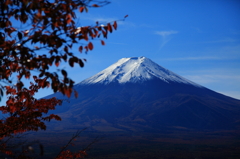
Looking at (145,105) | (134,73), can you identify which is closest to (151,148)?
(145,105)

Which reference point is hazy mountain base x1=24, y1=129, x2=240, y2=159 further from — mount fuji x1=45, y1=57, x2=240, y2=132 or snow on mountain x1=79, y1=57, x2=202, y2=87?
snow on mountain x1=79, y1=57, x2=202, y2=87

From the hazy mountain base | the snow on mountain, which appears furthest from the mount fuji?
the hazy mountain base

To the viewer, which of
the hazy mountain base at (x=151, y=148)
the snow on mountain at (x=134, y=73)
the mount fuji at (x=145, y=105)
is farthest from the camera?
the snow on mountain at (x=134, y=73)

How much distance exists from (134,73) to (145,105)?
46318 millimetres

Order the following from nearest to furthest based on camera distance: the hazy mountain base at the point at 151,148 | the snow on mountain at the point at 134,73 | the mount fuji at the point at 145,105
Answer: the hazy mountain base at the point at 151,148 → the mount fuji at the point at 145,105 → the snow on mountain at the point at 134,73

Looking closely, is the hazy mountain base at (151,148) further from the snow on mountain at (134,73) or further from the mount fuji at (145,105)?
the snow on mountain at (134,73)

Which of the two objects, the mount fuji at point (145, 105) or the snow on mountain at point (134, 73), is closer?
the mount fuji at point (145, 105)

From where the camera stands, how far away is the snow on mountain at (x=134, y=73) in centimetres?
16021

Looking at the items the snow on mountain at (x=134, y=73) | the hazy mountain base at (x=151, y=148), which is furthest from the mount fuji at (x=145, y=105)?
the hazy mountain base at (x=151, y=148)

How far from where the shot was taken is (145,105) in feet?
410

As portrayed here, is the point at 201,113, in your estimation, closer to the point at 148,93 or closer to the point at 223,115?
the point at 223,115

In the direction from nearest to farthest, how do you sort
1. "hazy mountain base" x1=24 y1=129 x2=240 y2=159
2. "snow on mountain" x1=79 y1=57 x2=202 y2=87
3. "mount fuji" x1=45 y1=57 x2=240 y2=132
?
1. "hazy mountain base" x1=24 y1=129 x2=240 y2=159
2. "mount fuji" x1=45 y1=57 x2=240 y2=132
3. "snow on mountain" x1=79 y1=57 x2=202 y2=87

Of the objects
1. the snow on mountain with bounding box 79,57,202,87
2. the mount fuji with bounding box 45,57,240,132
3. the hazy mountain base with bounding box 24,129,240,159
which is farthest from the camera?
the snow on mountain with bounding box 79,57,202,87

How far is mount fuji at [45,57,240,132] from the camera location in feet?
343
